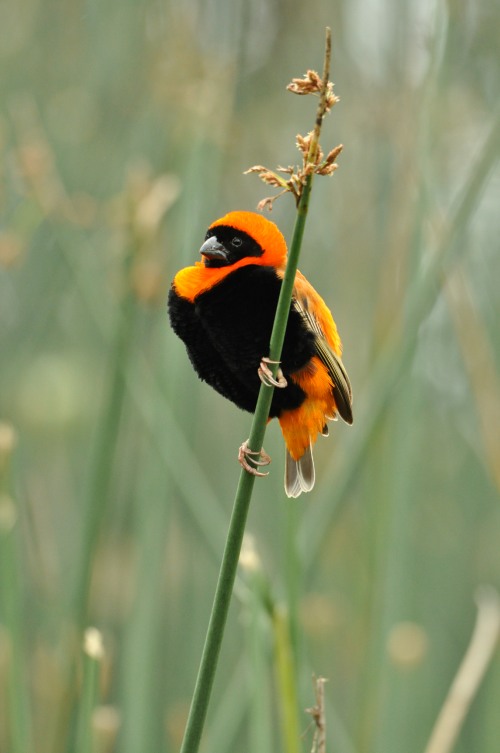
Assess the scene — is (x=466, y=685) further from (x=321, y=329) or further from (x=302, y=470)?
(x=321, y=329)

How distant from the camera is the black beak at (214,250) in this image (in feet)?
4.77

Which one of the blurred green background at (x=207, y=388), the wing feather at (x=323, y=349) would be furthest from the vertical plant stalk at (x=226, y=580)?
the wing feather at (x=323, y=349)

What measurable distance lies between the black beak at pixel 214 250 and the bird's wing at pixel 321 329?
0.13 metres

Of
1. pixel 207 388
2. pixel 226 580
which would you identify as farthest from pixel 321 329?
pixel 207 388

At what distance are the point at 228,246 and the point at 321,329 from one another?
8.1 inches

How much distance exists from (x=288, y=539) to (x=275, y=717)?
1.42 meters

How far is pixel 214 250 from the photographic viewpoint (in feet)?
4.79

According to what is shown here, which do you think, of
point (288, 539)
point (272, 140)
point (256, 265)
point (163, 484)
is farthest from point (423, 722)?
point (272, 140)

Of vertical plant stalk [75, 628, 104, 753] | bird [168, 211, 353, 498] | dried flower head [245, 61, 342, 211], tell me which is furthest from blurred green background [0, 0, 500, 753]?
dried flower head [245, 61, 342, 211]

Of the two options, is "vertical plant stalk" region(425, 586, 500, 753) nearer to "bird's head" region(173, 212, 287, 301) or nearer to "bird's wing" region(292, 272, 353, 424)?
"bird's wing" region(292, 272, 353, 424)

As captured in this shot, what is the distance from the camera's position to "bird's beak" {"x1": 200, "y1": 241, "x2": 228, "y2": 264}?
1.46 m

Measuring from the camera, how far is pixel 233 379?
1663 millimetres

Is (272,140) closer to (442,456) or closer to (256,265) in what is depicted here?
(442,456)

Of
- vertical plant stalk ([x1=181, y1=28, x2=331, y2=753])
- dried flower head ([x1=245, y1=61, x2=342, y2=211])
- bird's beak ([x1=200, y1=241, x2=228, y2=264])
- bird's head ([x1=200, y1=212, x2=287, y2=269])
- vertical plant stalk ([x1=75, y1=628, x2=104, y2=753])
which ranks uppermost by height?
bird's head ([x1=200, y1=212, x2=287, y2=269])
